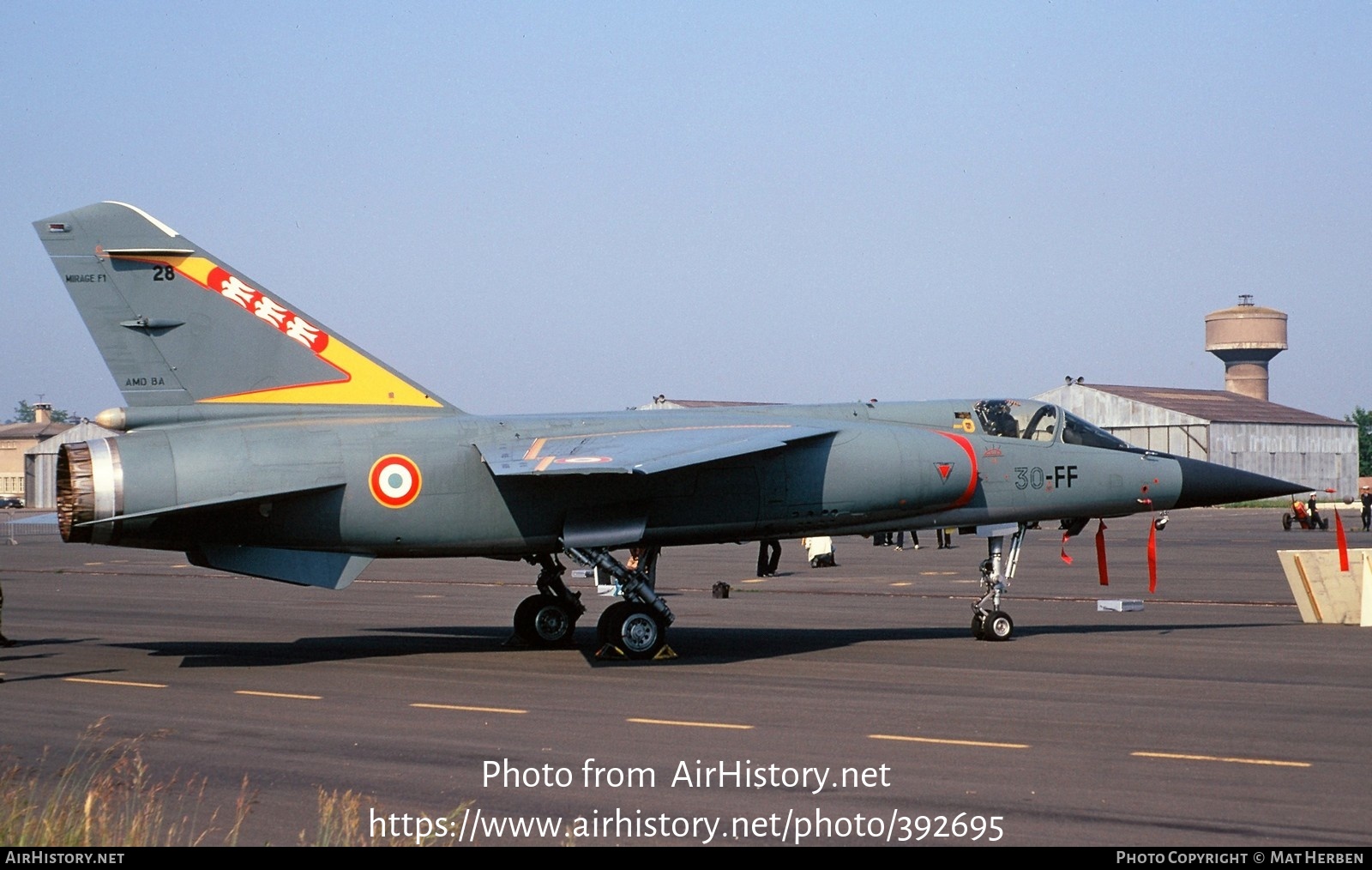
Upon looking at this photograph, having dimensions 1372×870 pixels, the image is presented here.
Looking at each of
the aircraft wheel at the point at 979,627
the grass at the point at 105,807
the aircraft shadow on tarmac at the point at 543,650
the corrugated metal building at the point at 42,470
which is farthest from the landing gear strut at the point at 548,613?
the corrugated metal building at the point at 42,470

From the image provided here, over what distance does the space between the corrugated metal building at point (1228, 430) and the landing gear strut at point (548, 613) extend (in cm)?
7583

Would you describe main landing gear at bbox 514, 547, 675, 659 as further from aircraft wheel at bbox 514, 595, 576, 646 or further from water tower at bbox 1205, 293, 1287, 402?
water tower at bbox 1205, 293, 1287, 402

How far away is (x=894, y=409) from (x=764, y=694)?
22.3 ft

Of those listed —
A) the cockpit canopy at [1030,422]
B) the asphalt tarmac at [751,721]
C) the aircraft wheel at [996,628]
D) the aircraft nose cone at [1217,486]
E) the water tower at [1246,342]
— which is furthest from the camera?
the water tower at [1246,342]

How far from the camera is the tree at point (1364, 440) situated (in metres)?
→ 140

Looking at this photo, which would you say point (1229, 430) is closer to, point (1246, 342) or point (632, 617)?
point (1246, 342)

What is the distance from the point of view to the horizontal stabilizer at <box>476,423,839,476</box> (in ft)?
55.8

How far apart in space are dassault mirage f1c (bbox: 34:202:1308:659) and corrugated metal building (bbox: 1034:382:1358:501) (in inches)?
2968

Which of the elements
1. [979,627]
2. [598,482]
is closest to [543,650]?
[598,482]

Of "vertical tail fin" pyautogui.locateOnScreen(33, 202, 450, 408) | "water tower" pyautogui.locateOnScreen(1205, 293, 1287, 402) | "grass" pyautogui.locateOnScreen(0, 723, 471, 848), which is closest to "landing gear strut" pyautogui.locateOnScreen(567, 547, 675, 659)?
"vertical tail fin" pyautogui.locateOnScreen(33, 202, 450, 408)

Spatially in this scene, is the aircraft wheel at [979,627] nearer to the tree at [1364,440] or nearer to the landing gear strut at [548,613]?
the landing gear strut at [548,613]

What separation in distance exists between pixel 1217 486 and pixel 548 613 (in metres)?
10.0

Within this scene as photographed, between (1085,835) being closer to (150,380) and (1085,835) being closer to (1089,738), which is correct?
(1089,738)

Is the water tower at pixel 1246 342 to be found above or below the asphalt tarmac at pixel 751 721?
above
